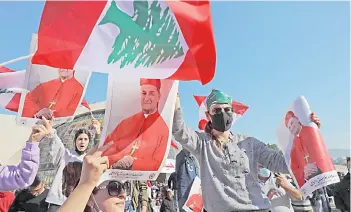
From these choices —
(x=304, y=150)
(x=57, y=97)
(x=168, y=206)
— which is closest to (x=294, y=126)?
(x=304, y=150)

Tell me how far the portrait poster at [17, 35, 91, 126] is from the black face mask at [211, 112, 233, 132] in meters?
1.24

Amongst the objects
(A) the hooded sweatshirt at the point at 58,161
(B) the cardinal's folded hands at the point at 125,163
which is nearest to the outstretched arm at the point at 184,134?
(B) the cardinal's folded hands at the point at 125,163

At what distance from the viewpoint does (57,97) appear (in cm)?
399

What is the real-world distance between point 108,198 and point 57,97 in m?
1.92

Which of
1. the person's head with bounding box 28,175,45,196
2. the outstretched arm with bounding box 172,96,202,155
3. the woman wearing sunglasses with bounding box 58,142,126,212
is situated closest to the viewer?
the woman wearing sunglasses with bounding box 58,142,126,212

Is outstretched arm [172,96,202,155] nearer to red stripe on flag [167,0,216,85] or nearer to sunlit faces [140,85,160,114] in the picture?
sunlit faces [140,85,160,114]

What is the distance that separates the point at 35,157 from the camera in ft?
10.0

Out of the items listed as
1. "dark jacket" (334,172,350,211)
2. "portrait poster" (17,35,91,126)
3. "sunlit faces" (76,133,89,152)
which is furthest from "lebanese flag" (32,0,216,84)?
"dark jacket" (334,172,350,211)

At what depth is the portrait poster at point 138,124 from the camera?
2590mm

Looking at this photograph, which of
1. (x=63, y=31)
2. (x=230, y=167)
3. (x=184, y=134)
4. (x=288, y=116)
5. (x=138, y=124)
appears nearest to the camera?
(x=63, y=31)

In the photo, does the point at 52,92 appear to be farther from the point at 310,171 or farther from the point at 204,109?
the point at 204,109

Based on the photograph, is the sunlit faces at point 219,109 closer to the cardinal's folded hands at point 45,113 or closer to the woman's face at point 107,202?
the cardinal's folded hands at point 45,113

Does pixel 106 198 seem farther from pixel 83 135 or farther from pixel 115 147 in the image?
pixel 83 135

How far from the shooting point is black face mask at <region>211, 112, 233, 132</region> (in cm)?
372
